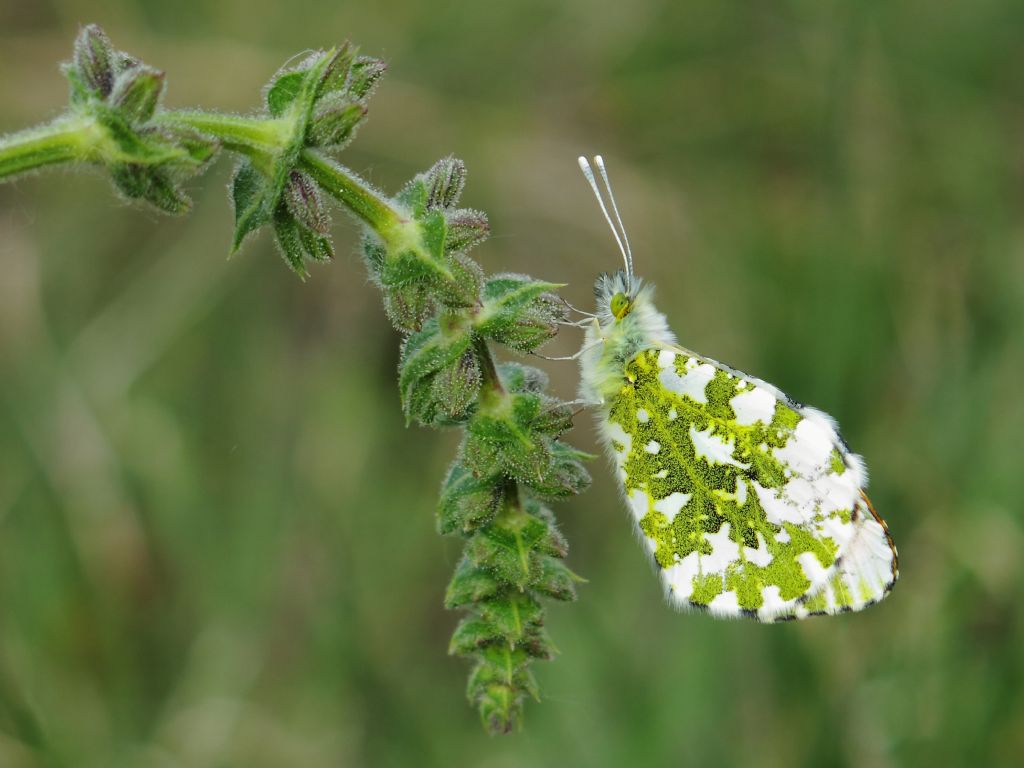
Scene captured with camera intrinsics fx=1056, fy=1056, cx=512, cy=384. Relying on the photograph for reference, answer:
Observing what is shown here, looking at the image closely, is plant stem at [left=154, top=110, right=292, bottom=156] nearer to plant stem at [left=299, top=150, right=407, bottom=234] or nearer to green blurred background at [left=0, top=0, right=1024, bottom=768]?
plant stem at [left=299, top=150, right=407, bottom=234]

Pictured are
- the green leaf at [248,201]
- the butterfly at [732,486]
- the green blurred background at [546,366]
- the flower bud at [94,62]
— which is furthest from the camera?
the green blurred background at [546,366]

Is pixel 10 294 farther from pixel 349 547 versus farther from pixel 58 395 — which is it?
pixel 349 547

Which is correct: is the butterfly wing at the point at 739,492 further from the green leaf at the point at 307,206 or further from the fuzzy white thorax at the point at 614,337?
the green leaf at the point at 307,206

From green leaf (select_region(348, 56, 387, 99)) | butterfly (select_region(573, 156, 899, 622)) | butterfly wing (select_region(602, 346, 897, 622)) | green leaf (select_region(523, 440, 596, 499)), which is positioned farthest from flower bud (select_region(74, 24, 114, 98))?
butterfly wing (select_region(602, 346, 897, 622))

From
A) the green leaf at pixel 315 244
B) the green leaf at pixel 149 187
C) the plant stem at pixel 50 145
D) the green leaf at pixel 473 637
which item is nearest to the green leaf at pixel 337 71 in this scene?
the green leaf at pixel 315 244

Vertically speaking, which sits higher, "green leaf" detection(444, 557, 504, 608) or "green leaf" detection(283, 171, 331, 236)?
"green leaf" detection(283, 171, 331, 236)

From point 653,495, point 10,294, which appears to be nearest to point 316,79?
point 653,495

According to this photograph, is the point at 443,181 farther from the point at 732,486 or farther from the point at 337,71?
the point at 732,486
